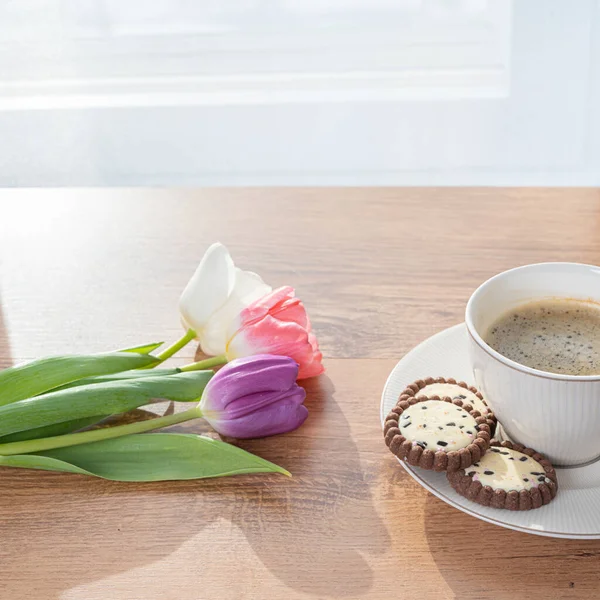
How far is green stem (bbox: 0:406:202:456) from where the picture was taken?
0.70m

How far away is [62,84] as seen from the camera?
9.54 feet

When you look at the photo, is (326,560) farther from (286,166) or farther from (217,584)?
(286,166)

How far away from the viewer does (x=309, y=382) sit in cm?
81

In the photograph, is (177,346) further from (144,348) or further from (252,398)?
(252,398)

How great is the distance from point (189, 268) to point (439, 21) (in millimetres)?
1968

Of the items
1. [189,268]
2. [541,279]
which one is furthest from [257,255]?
[541,279]

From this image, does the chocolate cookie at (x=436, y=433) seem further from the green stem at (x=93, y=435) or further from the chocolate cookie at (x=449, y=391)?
the green stem at (x=93, y=435)

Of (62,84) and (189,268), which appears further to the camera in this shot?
(62,84)

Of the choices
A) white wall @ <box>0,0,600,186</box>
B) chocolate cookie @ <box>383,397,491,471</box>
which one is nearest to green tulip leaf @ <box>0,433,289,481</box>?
chocolate cookie @ <box>383,397,491,471</box>

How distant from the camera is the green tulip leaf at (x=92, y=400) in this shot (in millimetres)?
691

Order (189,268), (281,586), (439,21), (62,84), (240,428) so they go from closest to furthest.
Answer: (281,586), (240,428), (189,268), (439,21), (62,84)

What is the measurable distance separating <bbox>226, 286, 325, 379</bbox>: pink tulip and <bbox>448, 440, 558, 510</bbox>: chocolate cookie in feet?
0.65

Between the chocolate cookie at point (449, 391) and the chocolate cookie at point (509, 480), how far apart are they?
4 cm

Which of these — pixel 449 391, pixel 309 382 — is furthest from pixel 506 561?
pixel 309 382
